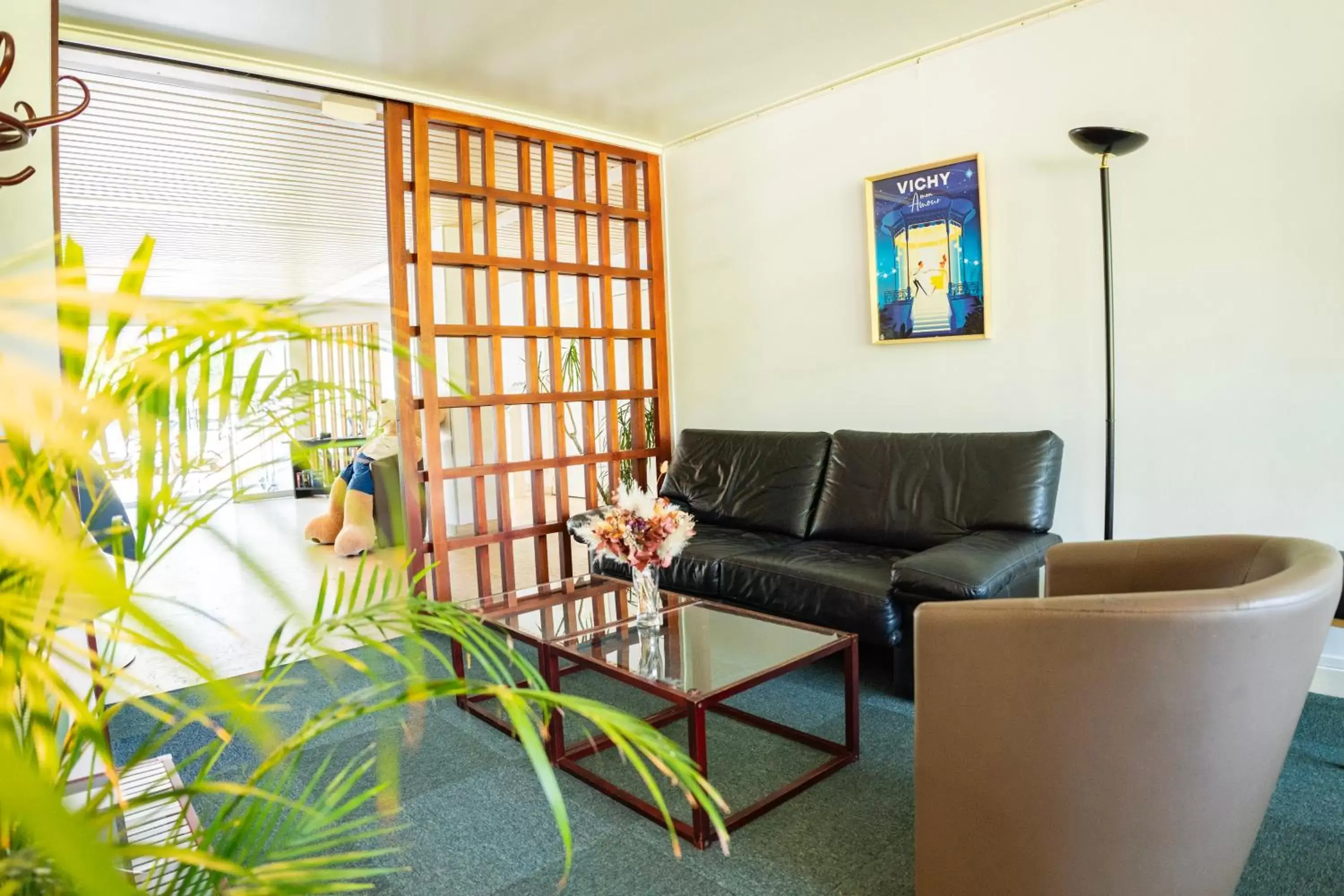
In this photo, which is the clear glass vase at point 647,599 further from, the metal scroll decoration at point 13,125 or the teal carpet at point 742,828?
the metal scroll decoration at point 13,125

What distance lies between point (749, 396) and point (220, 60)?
2.85 metres

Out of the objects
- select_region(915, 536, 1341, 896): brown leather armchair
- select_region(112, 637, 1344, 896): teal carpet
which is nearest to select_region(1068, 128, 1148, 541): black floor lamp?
select_region(112, 637, 1344, 896): teal carpet

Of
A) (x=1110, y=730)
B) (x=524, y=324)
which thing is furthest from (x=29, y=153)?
(x=524, y=324)

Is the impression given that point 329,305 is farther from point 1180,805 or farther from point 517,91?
point 517,91

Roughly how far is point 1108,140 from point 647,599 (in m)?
2.18

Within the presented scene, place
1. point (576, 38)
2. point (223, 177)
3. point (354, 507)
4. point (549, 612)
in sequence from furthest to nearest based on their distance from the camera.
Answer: point (354, 507) → point (223, 177) → point (576, 38) → point (549, 612)

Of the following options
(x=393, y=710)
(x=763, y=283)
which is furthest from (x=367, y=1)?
(x=393, y=710)

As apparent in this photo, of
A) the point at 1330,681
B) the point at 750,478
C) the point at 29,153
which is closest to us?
the point at 29,153

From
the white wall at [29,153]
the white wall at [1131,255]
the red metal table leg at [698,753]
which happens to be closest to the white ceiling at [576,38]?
the white wall at [1131,255]

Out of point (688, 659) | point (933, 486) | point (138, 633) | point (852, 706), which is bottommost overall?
point (852, 706)

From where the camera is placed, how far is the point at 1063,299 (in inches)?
131

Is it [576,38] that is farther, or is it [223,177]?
[223,177]

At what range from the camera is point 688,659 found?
95.6 inches

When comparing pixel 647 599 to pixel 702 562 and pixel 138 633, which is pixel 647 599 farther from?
pixel 138 633
